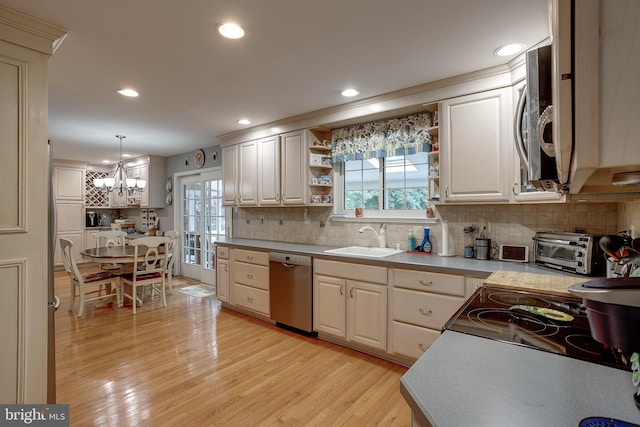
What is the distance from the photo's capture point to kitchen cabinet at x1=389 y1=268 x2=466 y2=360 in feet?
7.50

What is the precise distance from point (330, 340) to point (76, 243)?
21.3 ft

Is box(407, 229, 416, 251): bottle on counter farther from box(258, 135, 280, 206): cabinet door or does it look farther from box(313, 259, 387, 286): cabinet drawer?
box(258, 135, 280, 206): cabinet door

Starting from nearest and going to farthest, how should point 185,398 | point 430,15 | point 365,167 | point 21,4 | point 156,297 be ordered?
point 21,4 → point 430,15 → point 185,398 → point 365,167 → point 156,297

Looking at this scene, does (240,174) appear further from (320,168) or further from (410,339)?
(410,339)

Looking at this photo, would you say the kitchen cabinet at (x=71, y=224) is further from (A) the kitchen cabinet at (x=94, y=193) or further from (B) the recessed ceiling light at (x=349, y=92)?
(B) the recessed ceiling light at (x=349, y=92)

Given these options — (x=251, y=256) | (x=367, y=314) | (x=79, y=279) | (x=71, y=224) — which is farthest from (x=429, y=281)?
(x=71, y=224)

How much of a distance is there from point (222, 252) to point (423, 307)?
264 centimetres

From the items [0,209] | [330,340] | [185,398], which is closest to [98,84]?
[0,209]

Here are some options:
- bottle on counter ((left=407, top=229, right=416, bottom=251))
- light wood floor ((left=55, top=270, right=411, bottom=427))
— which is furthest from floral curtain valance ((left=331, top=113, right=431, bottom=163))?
light wood floor ((left=55, top=270, right=411, bottom=427))

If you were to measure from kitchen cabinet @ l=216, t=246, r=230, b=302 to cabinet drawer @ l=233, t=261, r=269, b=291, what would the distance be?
18 cm

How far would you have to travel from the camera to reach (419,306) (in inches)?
95.8

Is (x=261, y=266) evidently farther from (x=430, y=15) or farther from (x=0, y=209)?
(x=430, y=15)

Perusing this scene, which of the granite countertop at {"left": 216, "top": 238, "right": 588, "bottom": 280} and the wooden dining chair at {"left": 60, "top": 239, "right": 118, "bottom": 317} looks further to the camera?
the wooden dining chair at {"left": 60, "top": 239, "right": 118, "bottom": 317}

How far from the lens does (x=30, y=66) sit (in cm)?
175
